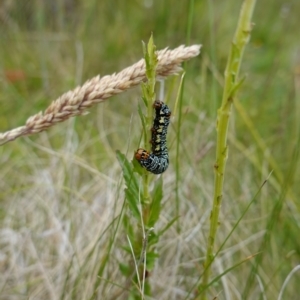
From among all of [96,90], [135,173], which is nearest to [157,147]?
[135,173]

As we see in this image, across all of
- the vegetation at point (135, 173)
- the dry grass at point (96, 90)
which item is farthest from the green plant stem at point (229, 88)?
the dry grass at point (96, 90)

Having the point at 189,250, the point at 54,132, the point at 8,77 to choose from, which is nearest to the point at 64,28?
the point at 8,77

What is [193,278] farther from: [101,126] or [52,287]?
[101,126]

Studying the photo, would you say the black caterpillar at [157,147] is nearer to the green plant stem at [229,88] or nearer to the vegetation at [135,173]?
the vegetation at [135,173]

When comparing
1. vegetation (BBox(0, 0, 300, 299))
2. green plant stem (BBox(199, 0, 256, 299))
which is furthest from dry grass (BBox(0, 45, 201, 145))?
green plant stem (BBox(199, 0, 256, 299))

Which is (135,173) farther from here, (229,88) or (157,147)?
(229,88)

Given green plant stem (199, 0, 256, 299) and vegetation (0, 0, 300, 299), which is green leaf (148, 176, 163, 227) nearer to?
vegetation (0, 0, 300, 299)
